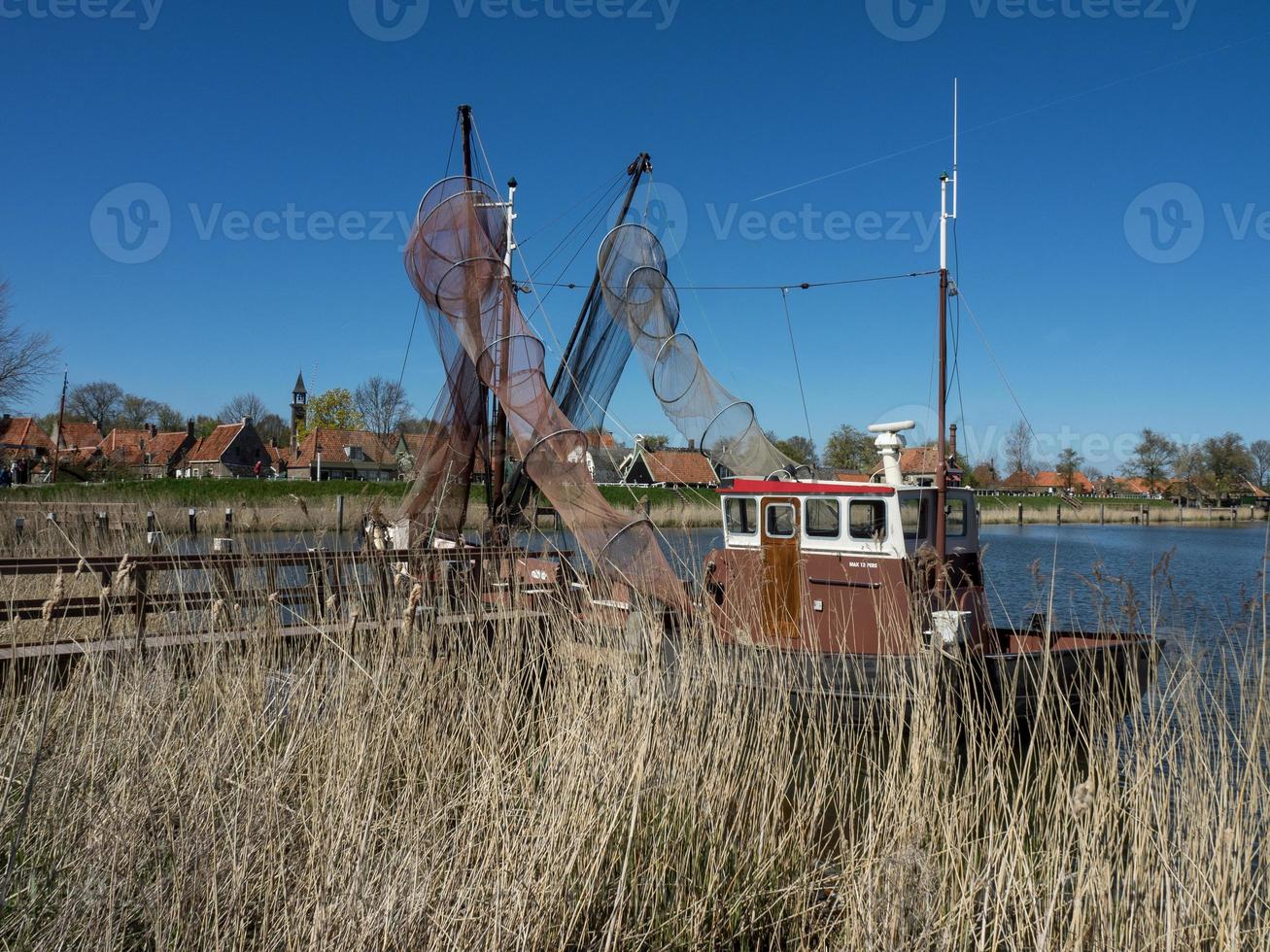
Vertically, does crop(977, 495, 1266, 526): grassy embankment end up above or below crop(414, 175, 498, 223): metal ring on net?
below

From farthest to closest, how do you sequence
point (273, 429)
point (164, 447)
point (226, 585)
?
point (273, 429), point (164, 447), point (226, 585)

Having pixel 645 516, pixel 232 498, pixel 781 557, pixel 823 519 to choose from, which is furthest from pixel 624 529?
pixel 232 498

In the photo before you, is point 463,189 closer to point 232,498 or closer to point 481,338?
point 481,338

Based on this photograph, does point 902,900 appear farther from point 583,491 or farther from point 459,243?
point 459,243

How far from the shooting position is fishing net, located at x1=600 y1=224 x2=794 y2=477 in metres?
10.4

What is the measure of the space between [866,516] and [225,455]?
68.3 m

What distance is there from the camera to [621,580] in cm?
685

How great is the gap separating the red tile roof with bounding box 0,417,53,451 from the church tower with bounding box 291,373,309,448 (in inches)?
653

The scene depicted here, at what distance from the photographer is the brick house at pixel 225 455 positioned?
6706 centimetres

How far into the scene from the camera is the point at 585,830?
3133mm

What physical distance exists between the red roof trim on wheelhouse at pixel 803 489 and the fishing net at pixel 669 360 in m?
1.06

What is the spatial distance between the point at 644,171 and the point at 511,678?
8439 mm

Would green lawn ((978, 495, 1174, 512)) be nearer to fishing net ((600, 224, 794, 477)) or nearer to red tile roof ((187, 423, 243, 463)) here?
fishing net ((600, 224, 794, 477))

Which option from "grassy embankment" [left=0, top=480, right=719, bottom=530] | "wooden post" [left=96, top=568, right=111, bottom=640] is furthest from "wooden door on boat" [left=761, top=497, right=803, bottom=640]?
"grassy embankment" [left=0, top=480, right=719, bottom=530]
